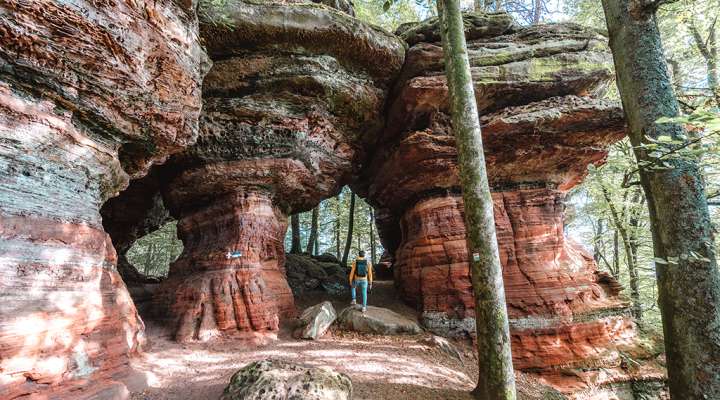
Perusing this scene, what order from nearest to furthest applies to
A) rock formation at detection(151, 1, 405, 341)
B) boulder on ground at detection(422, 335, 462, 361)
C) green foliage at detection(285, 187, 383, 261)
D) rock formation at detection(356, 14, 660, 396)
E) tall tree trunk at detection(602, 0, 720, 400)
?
tall tree trunk at detection(602, 0, 720, 400)
boulder on ground at detection(422, 335, 462, 361)
rock formation at detection(151, 1, 405, 341)
rock formation at detection(356, 14, 660, 396)
green foliage at detection(285, 187, 383, 261)

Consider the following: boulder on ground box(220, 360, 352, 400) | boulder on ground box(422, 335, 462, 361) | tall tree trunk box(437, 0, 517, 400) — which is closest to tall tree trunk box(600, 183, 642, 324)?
boulder on ground box(422, 335, 462, 361)

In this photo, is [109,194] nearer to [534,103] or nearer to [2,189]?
[2,189]

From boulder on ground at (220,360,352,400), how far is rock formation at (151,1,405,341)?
3645 millimetres

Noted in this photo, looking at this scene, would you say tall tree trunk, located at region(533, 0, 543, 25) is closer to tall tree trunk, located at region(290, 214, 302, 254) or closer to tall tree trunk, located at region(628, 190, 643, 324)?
tall tree trunk, located at region(628, 190, 643, 324)

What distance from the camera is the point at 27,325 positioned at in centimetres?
379

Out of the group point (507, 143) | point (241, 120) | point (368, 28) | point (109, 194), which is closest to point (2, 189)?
point (109, 194)

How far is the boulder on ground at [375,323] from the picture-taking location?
26.7ft

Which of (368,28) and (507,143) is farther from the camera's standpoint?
(507,143)

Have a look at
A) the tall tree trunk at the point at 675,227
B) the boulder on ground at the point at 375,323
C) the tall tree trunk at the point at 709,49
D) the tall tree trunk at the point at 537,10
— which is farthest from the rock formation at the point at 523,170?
the tall tree trunk at the point at 537,10

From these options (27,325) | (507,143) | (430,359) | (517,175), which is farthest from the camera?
(517,175)

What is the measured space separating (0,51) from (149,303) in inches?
280

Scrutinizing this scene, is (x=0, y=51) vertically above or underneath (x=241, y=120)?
underneath

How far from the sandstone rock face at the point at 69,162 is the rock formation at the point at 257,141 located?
2.25 meters

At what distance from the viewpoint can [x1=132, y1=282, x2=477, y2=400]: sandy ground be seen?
520cm
